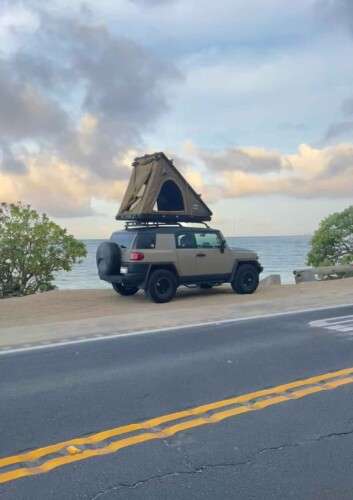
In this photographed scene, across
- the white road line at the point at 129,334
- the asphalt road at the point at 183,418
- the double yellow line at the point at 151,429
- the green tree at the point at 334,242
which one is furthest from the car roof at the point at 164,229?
the green tree at the point at 334,242

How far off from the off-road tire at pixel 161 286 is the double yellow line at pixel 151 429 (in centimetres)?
755

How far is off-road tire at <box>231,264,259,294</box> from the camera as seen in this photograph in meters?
15.7

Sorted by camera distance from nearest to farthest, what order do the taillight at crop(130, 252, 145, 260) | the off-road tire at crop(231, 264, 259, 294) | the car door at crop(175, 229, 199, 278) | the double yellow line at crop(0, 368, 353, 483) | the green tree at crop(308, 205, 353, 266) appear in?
1. the double yellow line at crop(0, 368, 353, 483)
2. the taillight at crop(130, 252, 145, 260)
3. the car door at crop(175, 229, 199, 278)
4. the off-road tire at crop(231, 264, 259, 294)
5. the green tree at crop(308, 205, 353, 266)

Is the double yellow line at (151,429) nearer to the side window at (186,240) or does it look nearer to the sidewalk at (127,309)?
the sidewalk at (127,309)

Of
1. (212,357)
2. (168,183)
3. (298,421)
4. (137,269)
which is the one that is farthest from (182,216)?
(298,421)

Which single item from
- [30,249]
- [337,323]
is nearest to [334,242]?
[30,249]

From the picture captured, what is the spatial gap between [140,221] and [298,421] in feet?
33.6

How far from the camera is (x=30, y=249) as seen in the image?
984 inches

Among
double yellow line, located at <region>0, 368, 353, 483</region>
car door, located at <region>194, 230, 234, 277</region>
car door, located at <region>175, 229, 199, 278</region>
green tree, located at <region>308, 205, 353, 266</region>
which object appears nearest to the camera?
double yellow line, located at <region>0, 368, 353, 483</region>

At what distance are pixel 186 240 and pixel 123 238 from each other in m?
1.73

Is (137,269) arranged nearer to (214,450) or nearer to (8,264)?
(214,450)

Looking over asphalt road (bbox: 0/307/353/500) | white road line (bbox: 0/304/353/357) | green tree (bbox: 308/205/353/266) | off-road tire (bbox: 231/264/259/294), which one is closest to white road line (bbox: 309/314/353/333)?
white road line (bbox: 0/304/353/357)

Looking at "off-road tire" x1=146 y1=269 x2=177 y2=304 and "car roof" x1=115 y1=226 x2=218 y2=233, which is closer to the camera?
"off-road tire" x1=146 y1=269 x2=177 y2=304

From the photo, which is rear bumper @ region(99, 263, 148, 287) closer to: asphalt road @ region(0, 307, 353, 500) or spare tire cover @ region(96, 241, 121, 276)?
spare tire cover @ region(96, 241, 121, 276)
